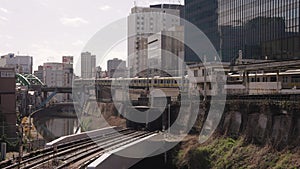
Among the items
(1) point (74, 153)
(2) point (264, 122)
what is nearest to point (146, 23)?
(1) point (74, 153)

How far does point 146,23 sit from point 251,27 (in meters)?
32.6

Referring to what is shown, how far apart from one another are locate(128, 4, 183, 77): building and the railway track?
140ft

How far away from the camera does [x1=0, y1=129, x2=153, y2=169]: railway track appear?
1058 centimetres

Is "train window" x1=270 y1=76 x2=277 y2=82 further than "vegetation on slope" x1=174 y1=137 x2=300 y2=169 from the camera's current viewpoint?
Yes

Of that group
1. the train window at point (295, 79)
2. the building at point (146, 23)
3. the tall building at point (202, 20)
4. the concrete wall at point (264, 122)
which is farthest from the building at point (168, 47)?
the concrete wall at point (264, 122)

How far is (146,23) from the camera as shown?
198 ft

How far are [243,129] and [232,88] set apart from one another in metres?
5.68

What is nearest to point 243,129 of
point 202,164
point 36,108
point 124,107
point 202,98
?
point 202,164

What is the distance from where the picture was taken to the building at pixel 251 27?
25062mm

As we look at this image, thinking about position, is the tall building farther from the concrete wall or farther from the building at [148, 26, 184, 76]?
the concrete wall

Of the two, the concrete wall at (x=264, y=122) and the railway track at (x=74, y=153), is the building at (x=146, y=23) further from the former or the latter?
the concrete wall at (x=264, y=122)

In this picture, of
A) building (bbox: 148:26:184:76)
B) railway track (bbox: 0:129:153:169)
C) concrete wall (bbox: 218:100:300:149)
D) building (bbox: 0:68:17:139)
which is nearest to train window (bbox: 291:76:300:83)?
concrete wall (bbox: 218:100:300:149)

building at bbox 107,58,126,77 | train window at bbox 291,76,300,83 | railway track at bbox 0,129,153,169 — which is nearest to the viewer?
railway track at bbox 0,129,153,169

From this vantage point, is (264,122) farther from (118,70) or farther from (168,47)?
(118,70)
